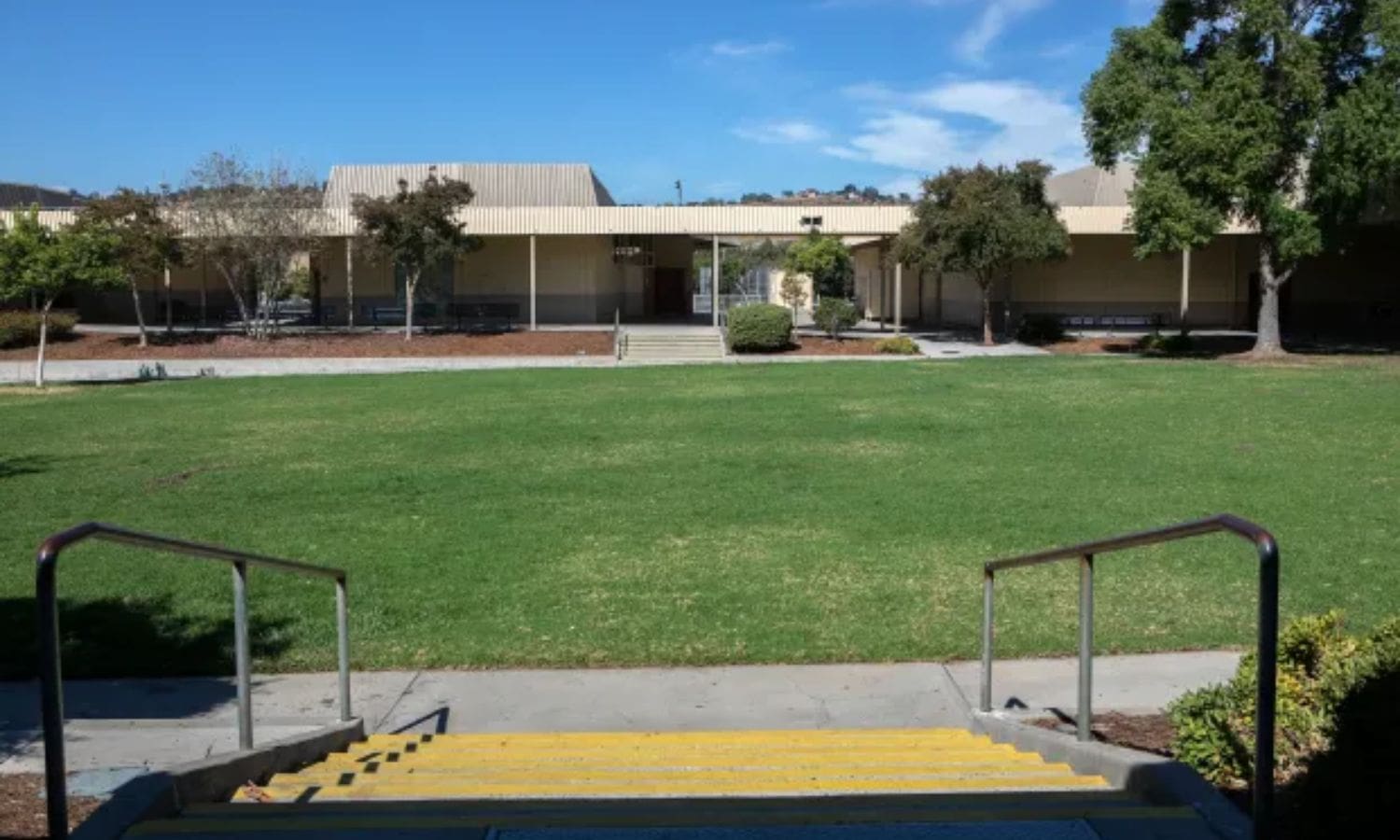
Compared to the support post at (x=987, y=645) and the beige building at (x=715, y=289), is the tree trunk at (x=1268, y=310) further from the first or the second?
the support post at (x=987, y=645)

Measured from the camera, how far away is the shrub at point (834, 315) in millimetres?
42094

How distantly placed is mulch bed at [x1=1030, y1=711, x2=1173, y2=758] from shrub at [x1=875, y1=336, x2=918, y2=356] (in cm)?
3158

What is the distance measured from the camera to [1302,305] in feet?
157

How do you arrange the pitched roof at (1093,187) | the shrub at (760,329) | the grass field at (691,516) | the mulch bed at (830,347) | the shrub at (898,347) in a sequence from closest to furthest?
the grass field at (691,516) → the shrub at (898,347) → the mulch bed at (830,347) → the shrub at (760,329) → the pitched roof at (1093,187)

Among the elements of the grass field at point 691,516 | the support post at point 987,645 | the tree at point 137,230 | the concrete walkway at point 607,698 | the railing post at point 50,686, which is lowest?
the concrete walkway at point 607,698

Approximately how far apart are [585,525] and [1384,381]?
20.7 metres

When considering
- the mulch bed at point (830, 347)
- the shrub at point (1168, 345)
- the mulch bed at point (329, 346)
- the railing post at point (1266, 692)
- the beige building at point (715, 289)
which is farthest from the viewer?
the beige building at point (715, 289)

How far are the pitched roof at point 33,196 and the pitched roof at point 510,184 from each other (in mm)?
14775

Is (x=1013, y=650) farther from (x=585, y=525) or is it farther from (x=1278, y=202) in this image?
(x=1278, y=202)

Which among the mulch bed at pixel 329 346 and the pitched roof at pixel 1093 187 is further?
the pitched roof at pixel 1093 187

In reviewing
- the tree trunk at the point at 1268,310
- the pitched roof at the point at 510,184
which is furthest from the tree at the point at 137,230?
the tree trunk at the point at 1268,310

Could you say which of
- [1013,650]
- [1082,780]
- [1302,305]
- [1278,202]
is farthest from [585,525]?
[1302,305]

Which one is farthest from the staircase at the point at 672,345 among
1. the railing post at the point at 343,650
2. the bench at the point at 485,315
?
the railing post at the point at 343,650

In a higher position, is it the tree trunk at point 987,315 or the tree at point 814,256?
the tree at point 814,256
